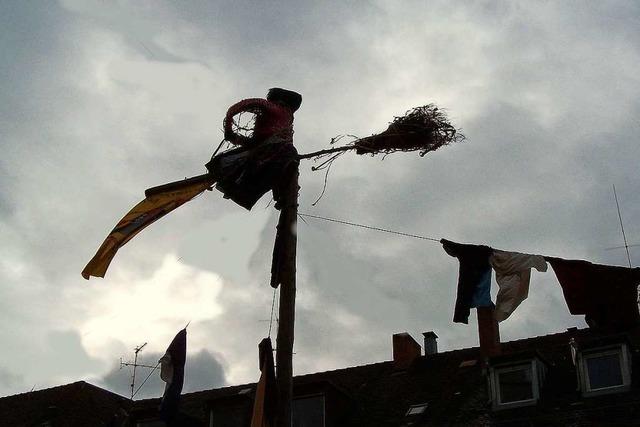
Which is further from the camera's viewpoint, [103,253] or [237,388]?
[237,388]

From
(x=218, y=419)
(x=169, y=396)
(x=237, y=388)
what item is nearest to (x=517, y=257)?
(x=169, y=396)

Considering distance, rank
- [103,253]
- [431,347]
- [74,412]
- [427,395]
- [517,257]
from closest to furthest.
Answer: [103,253], [517,257], [427,395], [431,347], [74,412]

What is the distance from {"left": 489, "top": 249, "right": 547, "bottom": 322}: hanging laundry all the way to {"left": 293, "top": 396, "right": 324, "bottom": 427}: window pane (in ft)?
29.6

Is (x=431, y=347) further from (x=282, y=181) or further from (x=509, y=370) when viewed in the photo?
(x=282, y=181)

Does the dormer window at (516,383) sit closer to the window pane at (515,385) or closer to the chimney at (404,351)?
the window pane at (515,385)

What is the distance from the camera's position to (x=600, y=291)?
39.1 feet

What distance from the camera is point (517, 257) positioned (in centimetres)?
1233

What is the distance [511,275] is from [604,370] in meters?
6.84

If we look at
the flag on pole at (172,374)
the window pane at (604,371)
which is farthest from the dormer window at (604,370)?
the flag on pole at (172,374)

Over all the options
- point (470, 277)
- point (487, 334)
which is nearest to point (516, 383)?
point (487, 334)

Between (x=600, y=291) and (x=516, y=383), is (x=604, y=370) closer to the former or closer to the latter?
(x=516, y=383)

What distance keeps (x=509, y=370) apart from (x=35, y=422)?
1489cm

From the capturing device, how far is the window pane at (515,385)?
61.1ft

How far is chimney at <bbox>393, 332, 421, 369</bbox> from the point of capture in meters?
23.2
